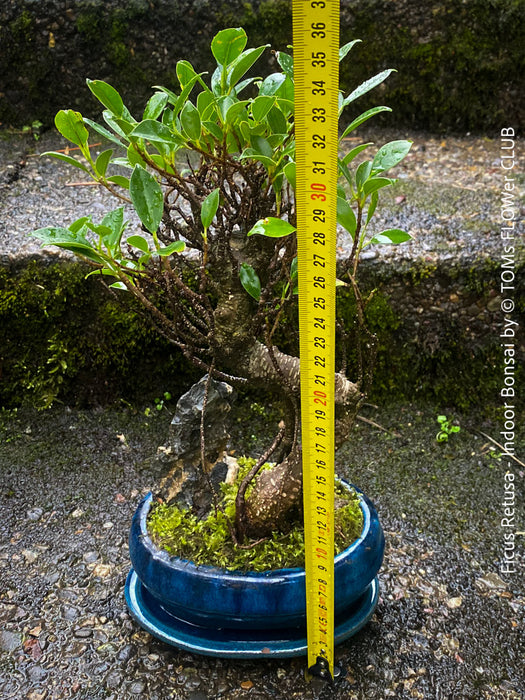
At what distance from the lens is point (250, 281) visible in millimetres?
1023

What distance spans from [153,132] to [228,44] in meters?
0.15

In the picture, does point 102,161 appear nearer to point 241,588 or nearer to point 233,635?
point 241,588

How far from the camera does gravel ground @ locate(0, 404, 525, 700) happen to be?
1.22m

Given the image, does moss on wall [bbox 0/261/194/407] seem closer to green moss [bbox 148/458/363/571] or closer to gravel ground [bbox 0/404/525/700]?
gravel ground [bbox 0/404/525/700]

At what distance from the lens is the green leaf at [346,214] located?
3.17ft

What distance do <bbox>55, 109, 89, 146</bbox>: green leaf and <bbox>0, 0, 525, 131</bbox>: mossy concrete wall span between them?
1.73 meters

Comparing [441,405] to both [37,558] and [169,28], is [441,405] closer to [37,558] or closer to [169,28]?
[37,558]

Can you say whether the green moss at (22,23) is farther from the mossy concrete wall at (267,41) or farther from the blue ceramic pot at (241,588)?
the blue ceramic pot at (241,588)

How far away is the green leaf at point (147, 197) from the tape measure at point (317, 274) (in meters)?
0.21

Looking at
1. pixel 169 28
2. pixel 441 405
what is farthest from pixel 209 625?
pixel 169 28

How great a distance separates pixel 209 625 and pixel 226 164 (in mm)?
771

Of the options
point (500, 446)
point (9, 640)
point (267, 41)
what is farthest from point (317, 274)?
point (267, 41)

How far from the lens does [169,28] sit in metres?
2.50

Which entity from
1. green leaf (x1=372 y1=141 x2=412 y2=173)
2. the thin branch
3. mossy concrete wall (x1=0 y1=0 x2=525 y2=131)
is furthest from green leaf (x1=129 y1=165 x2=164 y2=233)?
mossy concrete wall (x1=0 y1=0 x2=525 y2=131)
